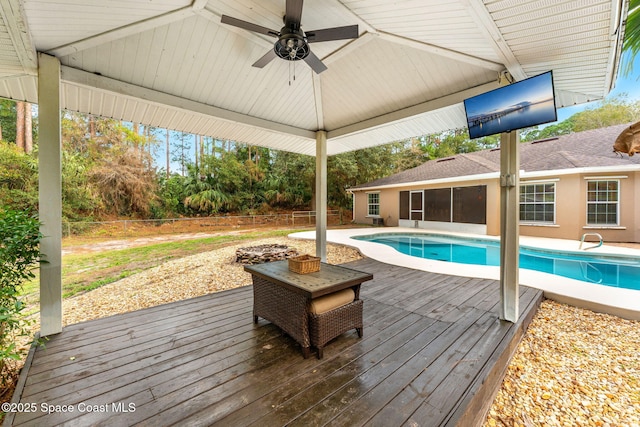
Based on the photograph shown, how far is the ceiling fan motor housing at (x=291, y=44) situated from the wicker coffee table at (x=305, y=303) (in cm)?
235

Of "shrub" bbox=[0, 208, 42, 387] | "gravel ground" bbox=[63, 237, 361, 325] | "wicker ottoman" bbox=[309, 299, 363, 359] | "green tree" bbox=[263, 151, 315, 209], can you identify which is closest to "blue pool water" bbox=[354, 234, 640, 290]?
"gravel ground" bbox=[63, 237, 361, 325]

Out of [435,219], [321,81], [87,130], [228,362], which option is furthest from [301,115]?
[87,130]

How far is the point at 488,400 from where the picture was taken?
197cm

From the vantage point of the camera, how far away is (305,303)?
222 centimetres

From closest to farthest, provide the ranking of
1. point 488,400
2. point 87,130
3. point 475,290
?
point 488,400 < point 475,290 < point 87,130

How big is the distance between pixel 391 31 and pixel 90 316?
506 centimetres

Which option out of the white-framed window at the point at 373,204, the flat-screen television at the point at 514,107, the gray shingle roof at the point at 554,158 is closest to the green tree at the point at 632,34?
the flat-screen television at the point at 514,107

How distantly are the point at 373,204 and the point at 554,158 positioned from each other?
8.43 m

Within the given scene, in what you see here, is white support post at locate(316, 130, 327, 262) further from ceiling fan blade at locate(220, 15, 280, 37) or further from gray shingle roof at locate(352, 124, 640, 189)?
gray shingle roof at locate(352, 124, 640, 189)

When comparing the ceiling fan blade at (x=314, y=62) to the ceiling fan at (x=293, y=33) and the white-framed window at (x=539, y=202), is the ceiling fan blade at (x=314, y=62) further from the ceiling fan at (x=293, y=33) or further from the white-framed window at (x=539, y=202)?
the white-framed window at (x=539, y=202)

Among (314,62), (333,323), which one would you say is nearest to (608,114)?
(314,62)

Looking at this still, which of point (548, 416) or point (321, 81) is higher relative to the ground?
point (321, 81)

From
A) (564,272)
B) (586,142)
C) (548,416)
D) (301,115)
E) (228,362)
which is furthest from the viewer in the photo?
(586,142)

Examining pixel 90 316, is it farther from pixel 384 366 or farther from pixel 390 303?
pixel 390 303
